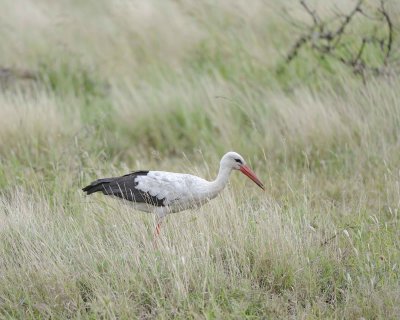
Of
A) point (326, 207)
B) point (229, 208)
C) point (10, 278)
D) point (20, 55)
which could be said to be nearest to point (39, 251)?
point (10, 278)

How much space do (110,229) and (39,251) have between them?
0.71 meters

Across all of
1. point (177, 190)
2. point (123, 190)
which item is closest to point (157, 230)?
point (177, 190)

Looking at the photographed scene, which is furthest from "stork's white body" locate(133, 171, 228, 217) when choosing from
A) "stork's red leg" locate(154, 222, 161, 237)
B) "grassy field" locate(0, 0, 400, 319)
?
"stork's red leg" locate(154, 222, 161, 237)

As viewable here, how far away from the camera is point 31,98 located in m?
10.7

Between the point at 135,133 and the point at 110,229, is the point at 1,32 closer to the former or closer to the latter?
the point at 135,133

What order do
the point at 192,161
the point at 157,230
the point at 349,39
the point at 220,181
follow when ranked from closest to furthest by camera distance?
the point at 157,230, the point at 220,181, the point at 192,161, the point at 349,39

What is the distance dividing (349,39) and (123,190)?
515 cm

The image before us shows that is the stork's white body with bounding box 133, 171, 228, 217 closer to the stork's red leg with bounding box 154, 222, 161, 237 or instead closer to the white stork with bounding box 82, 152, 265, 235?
the white stork with bounding box 82, 152, 265, 235

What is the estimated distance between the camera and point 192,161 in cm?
931

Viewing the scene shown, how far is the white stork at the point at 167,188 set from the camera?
664cm

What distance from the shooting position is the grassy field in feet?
17.7

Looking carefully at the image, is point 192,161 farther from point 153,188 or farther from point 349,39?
point 349,39

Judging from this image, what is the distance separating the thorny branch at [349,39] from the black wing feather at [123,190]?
4.12 m

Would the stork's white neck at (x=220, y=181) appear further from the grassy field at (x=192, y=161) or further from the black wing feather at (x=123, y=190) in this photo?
the black wing feather at (x=123, y=190)
